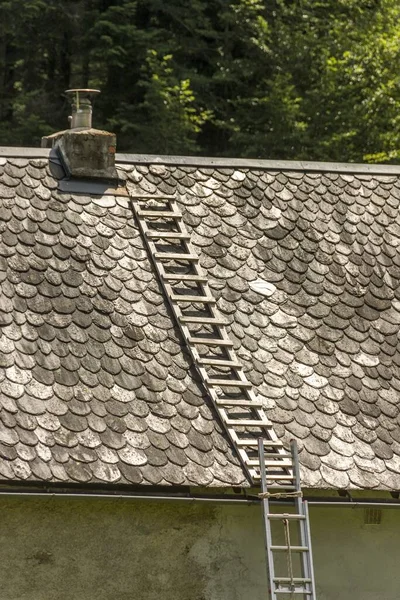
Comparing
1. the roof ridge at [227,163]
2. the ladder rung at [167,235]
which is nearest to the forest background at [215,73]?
the roof ridge at [227,163]

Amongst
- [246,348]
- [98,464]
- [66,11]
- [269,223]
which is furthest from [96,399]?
[66,11]

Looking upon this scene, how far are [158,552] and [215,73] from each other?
25536 millimetres

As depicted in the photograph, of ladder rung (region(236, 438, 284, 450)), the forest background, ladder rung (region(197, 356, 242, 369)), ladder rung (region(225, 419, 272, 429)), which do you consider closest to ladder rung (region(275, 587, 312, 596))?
ladder rung (region(236, 438, 284, 450))

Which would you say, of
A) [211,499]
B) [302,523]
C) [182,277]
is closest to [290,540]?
[302,523]

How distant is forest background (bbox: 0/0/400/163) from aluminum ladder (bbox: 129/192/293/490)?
17828mm

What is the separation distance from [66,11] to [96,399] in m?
25.7

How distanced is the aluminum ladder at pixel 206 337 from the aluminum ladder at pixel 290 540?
0.13 m

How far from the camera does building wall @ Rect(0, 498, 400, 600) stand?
12906 millimetres

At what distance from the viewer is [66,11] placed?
123 ft

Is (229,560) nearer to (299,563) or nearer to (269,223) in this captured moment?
(299,563)

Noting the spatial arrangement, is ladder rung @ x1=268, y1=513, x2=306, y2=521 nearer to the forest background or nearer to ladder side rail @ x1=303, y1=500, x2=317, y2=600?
ladder side rail @ x1=303, y1=500, x2=317, y2=600

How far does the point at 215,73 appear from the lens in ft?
123

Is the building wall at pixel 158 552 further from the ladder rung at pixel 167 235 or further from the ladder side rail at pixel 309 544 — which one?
the ladder rung at pixel 167 235

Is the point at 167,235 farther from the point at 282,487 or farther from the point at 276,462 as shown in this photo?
the point at 282,487
